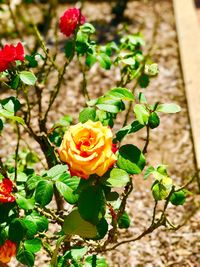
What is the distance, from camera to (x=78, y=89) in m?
4.40

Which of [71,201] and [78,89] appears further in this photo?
[78,89]

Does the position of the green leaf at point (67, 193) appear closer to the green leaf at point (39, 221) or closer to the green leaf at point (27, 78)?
the green leaf at point (39, 221)

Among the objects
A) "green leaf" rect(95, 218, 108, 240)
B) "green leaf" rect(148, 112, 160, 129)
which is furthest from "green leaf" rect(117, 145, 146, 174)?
"green leaf" rect(95, 218, 108, 240)

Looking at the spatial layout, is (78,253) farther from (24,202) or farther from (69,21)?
(69,21)

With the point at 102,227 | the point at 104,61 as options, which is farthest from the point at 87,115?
the point at 104,61

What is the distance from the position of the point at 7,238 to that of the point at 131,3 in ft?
16.0

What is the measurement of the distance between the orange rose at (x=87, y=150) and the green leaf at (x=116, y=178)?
0.08m

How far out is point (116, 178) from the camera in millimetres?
1535

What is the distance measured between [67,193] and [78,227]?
0.19m

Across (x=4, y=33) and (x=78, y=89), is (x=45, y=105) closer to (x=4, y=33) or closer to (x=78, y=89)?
(x=78, y=89)

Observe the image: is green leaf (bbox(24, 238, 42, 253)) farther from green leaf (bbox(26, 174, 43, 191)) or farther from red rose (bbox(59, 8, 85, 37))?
red rose (bbox(59, 8, 85, 37))

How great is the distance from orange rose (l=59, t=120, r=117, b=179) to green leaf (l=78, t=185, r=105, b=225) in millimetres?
80

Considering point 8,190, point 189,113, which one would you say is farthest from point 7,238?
point 189,113

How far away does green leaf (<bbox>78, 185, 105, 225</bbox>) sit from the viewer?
4.88ft
